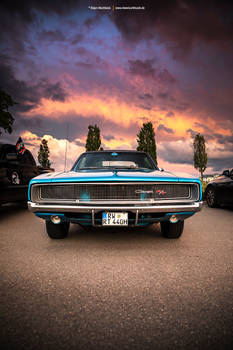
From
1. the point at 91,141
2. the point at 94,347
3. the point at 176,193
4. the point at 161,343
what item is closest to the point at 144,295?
the point at 161,343

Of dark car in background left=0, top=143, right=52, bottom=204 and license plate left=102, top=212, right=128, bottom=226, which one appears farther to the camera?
dark car in background left=0, top=143, right=52, bottom=204

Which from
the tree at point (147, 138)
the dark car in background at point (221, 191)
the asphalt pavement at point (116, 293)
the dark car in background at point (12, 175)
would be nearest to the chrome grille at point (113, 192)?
the asphalt pavement at point (116, 293)

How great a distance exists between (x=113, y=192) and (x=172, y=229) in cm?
125

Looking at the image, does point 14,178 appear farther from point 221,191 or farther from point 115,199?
point 221,191

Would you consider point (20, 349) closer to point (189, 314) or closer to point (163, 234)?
point (189, 314)

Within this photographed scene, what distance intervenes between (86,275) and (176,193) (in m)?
1.59

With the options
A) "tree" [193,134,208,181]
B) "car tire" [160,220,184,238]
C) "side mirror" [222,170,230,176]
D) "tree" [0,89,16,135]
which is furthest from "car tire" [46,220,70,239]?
"tree" [193,134,208,181]

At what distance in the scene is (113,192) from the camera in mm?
2939

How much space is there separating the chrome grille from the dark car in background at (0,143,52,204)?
6.91ft

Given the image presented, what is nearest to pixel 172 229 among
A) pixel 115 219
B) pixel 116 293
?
pixel 115 219

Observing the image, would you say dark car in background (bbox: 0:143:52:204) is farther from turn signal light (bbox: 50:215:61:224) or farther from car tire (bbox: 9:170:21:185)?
turn signal light (bbox: 50:215:61:224)

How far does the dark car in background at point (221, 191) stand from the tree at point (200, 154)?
3955 cm

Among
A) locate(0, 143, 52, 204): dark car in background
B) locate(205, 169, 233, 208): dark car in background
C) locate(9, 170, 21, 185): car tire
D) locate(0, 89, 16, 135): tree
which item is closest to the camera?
locate(0, 143, 52, 204): dark car in background

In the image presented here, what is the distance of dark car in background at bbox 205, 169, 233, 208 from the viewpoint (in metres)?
6.52
